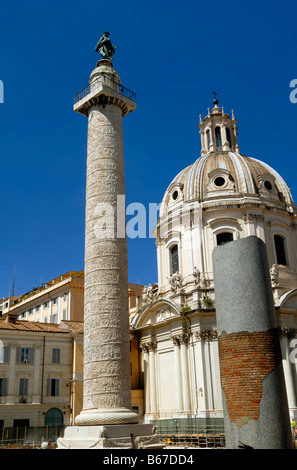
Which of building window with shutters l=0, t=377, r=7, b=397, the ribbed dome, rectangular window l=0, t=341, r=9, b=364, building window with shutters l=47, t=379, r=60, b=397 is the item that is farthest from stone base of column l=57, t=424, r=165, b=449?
the ribbed dome

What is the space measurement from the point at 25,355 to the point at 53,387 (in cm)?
335

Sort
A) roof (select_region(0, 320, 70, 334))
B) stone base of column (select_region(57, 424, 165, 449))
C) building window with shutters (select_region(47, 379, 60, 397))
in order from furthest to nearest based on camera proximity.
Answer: roof (select_region(0, 320, 70, 334)), building window with shutters (select_region(47, 379, 60, 397)), stone base of column (select_region(57, 424, 165, 449))

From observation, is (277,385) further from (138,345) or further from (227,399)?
(138,345)

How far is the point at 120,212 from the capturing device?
2038 centimetres

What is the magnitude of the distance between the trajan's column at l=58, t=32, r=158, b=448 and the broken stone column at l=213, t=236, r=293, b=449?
30.2ft

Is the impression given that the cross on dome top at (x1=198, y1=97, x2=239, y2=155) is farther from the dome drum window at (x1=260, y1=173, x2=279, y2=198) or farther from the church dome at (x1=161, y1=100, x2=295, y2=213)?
the dome drum window at (x1=260, y1=173, x2=279, y2=198)

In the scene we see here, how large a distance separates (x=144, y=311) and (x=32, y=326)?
9352mm

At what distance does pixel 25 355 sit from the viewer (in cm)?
3662

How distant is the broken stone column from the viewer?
8.45 metres

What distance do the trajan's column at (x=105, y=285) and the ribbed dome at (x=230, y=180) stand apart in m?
19.4

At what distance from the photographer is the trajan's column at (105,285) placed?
17375 mm

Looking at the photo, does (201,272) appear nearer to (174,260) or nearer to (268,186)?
(174,260)

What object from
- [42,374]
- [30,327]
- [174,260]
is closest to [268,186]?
[174,260]

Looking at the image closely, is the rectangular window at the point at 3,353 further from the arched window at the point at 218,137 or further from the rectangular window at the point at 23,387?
the arched window at the point at 218,137
